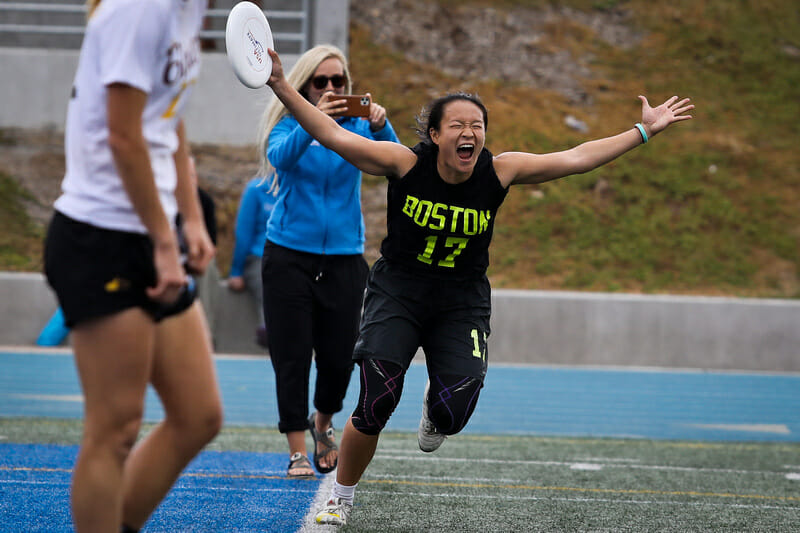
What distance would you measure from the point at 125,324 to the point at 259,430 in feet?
16.4

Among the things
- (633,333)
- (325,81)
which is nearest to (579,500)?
(325,81)

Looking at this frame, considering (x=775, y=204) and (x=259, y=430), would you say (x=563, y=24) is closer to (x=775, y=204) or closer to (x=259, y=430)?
(x=775, y=204)

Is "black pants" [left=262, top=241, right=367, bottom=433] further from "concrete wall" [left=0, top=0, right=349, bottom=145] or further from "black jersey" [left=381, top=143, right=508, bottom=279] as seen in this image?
"concrete wall" [left=0, top=0, right=349, bottom=145]

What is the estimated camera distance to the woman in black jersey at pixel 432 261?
3705 mm

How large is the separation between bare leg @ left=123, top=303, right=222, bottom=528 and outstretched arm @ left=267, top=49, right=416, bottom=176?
134 cm

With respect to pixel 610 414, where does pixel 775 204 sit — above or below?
above

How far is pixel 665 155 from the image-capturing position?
1539cm

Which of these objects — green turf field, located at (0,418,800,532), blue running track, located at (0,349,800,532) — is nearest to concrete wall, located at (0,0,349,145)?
blue running track, located at (0,349,800,532)

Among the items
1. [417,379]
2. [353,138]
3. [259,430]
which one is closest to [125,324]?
[353,138]

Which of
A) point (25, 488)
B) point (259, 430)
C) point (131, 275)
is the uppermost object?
point (131, 275)

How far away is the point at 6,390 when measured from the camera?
854 centimetres

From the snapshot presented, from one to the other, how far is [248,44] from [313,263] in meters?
1.51

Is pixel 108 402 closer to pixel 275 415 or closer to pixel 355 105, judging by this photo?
pixel 355 105

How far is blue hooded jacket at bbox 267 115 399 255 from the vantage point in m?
4.66
